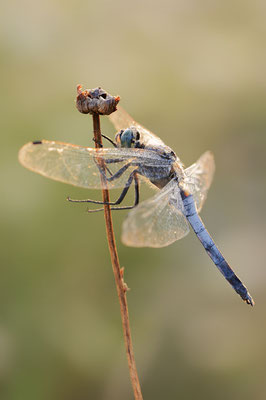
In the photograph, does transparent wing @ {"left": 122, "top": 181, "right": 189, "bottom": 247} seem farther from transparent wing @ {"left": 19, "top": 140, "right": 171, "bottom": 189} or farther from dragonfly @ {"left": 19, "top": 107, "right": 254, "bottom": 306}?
transparent wing @ {"left": 19, "top": 140, "right": 171, "bottom": 189}

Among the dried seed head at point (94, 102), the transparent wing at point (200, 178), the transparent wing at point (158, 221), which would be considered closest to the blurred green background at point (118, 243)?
the transparent wing at point (200, 178)

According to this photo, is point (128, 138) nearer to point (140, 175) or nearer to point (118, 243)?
point (140, 175)

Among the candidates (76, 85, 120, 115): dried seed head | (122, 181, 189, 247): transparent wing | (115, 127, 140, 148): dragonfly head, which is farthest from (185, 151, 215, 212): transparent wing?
(76, 85, 120, 115): dried seed head

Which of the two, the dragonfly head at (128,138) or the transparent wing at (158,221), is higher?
the dragonfly head at (128,138)

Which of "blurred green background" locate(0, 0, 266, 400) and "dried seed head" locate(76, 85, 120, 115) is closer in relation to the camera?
"dried seed head" locate(76, 85, 120, 115)

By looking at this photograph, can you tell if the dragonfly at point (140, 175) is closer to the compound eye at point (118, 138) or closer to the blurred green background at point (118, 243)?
the compound eye at point (118, 138)

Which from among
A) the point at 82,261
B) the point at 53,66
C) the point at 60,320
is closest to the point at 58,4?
the point at 53,66
